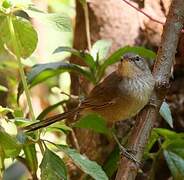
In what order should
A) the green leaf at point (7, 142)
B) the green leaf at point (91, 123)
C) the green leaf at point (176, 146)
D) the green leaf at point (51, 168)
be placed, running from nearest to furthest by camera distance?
1. the green leaf at point (7, 142)
2. the green leaf at point (51, 168)
3. the green leaf at point (91, 123)
4. the green leaf at point (176, 146)

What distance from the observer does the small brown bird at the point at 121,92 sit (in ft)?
5.08

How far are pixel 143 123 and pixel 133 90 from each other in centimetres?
A: 41

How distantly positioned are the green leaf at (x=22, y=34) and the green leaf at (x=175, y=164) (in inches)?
19.4

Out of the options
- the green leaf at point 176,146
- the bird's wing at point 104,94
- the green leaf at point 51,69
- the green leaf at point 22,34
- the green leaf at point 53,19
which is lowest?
the green leaf at point 176,146

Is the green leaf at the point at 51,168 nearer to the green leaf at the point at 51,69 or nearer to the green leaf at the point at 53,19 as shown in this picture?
the green leaf at the point at 53,19

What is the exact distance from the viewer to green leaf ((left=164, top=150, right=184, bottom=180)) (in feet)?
4.58

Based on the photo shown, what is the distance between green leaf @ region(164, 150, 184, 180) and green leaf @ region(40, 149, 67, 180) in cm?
43

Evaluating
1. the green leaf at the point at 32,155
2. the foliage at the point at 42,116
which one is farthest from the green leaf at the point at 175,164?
the green leaf at the point at 32,155

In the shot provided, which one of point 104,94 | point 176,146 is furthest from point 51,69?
point 176,146

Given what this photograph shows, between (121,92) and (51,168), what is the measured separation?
2.01 ft

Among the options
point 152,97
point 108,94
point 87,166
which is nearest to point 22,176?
point 108,94

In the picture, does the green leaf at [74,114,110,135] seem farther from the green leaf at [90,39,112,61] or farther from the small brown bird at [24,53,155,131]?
the green leaf at [90,39,112,61]

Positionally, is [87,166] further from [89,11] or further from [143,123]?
[89,11]

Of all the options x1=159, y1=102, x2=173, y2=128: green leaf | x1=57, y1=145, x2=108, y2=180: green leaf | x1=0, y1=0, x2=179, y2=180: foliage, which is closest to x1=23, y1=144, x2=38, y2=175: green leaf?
x1=0, y1=0, x2=179, y2=180: foliage
